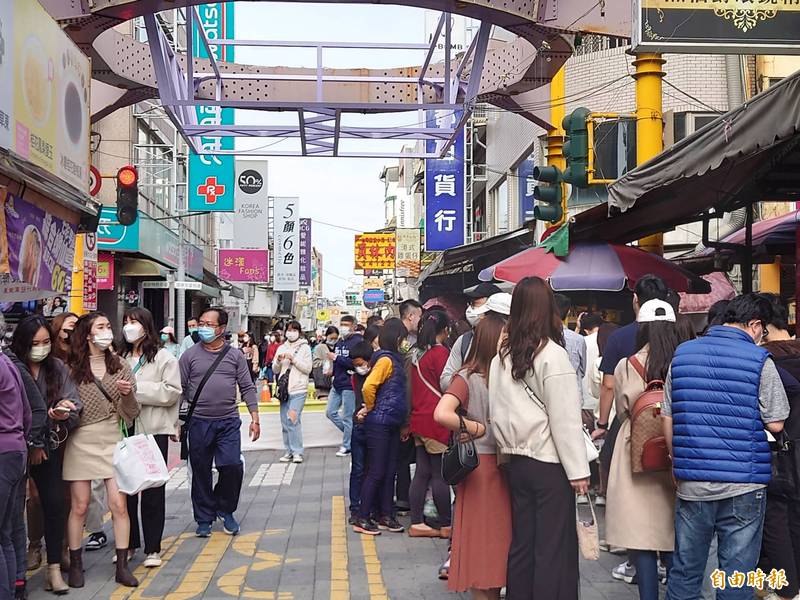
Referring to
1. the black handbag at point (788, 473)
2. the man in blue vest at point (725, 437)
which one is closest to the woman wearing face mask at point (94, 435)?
the man in blue vest at point (725, 437)

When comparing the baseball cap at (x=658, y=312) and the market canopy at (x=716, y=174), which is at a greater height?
the market canopy at (x=716, y=174)

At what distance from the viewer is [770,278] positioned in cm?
1670

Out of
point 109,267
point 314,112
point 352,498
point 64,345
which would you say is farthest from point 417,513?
point 109,267

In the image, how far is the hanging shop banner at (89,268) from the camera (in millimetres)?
14094

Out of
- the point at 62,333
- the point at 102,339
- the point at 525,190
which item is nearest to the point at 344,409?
the point at 62,333

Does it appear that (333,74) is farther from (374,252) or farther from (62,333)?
(374,252)

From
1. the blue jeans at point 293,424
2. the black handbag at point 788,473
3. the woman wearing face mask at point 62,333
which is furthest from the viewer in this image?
the blue jeans at point 293,424

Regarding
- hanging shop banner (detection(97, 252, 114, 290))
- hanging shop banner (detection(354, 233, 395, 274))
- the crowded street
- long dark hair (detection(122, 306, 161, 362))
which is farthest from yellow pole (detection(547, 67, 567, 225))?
hanging shop banner (detection(354, 233, 395, 274))

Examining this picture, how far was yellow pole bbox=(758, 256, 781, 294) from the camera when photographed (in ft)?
53.7

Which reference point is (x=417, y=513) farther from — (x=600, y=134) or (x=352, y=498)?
(x=600, y=134)

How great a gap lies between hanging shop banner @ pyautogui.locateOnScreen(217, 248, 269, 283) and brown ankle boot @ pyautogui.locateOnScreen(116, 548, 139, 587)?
1204 inches

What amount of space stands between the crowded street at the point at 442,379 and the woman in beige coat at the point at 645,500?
0.01 m

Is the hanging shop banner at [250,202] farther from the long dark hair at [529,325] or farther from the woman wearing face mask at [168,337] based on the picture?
the long dark hair at [529,325]

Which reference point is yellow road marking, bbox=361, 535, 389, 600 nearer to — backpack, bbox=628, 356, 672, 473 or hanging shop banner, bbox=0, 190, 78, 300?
backpack, bbox=628, 356, 672, 473
